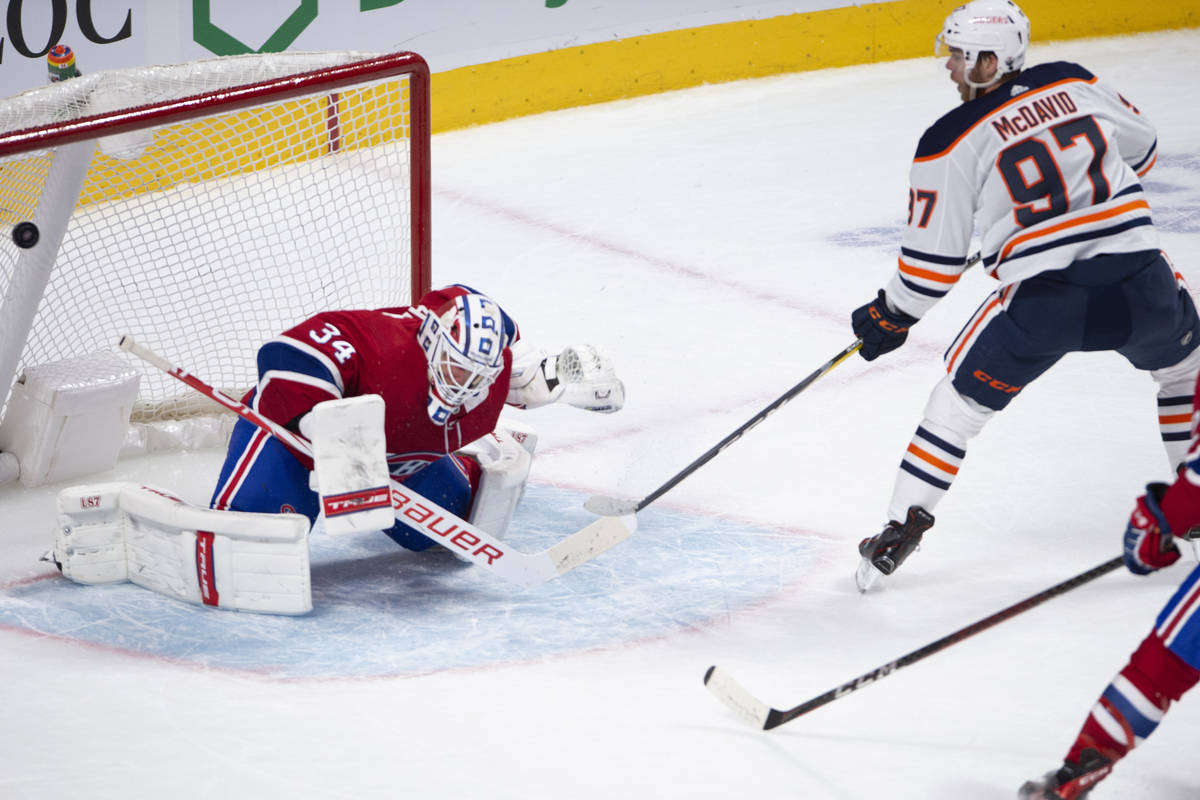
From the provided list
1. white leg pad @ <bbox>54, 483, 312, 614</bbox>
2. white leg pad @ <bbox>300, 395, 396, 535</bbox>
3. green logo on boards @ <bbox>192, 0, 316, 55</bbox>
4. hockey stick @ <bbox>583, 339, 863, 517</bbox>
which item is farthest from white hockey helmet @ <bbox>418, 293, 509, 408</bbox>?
green logo on boards @ <bbox>192, 0, 316, 55</bbox>

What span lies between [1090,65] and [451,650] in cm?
542

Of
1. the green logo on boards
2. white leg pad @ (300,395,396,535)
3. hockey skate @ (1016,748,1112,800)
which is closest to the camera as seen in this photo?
hockey skate @ (1016,748,1112,800)

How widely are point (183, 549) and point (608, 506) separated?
97 centimetres

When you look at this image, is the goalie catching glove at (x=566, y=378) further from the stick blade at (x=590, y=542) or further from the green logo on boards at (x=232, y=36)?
the green logo on boards at (x=232, y=36)

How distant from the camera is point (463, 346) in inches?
104

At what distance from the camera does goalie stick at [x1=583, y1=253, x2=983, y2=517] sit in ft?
10.3

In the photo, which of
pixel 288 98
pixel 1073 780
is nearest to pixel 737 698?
pixel 1073 780

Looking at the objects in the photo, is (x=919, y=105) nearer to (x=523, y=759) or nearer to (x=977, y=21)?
(x=977, y=21)

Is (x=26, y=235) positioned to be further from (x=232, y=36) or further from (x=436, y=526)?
(x=232, y=36)

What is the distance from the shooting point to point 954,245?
270 cm

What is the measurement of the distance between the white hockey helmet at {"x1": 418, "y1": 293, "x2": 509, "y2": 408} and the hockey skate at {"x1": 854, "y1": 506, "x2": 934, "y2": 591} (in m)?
0.83

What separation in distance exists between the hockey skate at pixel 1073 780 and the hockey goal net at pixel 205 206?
6.82ft

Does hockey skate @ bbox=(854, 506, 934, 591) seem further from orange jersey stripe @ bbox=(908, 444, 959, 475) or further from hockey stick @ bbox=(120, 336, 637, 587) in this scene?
hockey stick @ bbox=(120, 336, 637, 587)

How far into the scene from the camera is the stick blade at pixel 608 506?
10.7 ft
